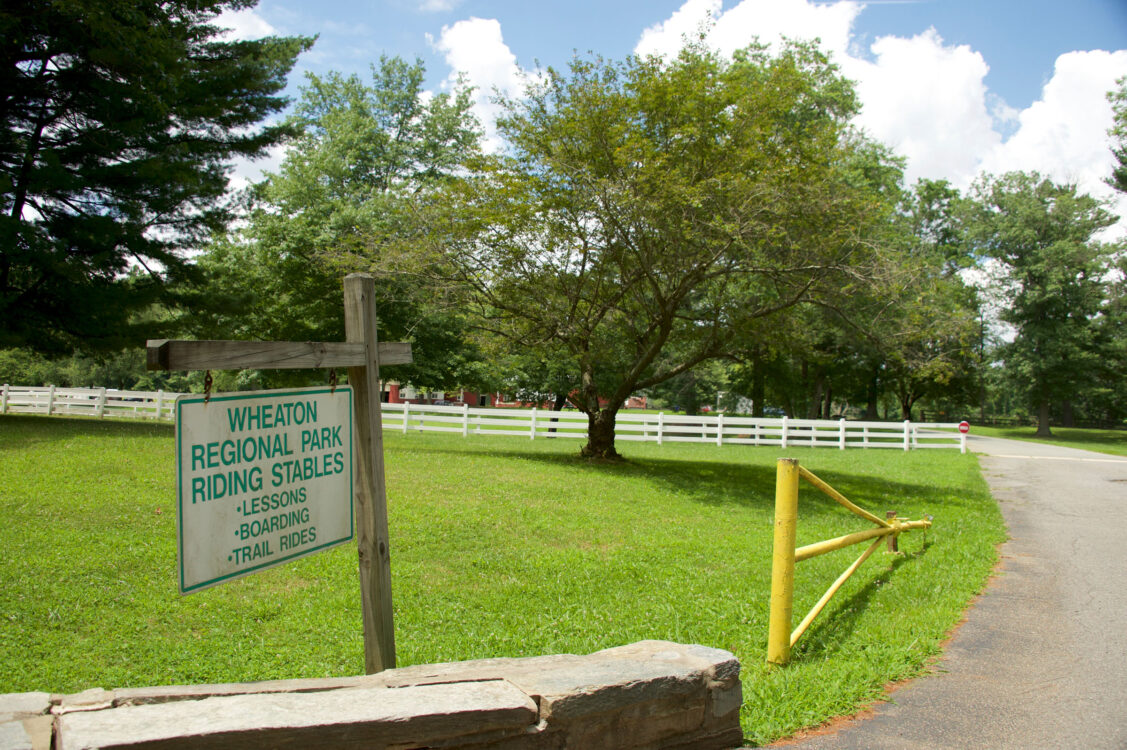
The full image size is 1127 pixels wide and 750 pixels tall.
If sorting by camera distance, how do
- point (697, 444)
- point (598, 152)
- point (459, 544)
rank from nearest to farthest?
point (459, 544)
point (598, 152)
point (697, 444)

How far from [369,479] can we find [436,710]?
1.31m

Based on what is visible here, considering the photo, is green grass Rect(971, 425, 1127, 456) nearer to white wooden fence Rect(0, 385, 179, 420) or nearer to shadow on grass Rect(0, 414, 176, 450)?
shadow on grass Rect(0, 414, 176, 450)

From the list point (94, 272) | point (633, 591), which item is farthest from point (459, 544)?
point (94, 272)

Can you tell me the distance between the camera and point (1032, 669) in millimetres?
4535

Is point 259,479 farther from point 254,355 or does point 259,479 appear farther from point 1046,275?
point 1046,275

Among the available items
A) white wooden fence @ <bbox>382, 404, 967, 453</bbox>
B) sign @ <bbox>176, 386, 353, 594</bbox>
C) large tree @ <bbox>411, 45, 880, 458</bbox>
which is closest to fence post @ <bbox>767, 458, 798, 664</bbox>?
sign @ <bbox>176, 386, 353, 594</bbox>

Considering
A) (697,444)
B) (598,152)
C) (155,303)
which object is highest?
(598,152)

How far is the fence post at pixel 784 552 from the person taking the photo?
14.2 ft

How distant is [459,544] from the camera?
8.22m

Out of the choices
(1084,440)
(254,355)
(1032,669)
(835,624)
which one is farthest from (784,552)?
(1084,440)

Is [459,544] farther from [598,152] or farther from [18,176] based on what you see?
[18,176]

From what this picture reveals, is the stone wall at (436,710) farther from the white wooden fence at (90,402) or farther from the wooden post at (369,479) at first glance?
the white wooden fence at (90,402)

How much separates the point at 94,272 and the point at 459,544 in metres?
16.3

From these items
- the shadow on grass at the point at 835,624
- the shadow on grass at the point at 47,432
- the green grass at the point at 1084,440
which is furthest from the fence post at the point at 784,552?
the green grass at the point at 1084,440
